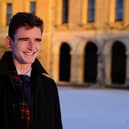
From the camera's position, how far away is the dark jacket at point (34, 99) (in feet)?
9.94

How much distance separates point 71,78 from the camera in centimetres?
3831

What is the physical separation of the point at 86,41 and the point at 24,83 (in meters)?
35.1

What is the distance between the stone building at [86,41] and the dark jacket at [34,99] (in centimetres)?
3112

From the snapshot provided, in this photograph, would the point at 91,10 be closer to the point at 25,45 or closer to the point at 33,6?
the point at 33,6

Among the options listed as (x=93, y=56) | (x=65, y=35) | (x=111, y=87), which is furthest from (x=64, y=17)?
(x=111, y=87)

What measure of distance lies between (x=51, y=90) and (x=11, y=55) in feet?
1.01

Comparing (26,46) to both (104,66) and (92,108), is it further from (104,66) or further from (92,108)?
(104,66)

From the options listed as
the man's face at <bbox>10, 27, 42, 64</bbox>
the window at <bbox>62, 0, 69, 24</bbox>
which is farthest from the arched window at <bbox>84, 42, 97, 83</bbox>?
the man's face at <bbox>10, 27, 42, 64</bbox>

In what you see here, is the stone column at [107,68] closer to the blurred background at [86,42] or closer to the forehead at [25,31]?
the blurred background at [86,42]

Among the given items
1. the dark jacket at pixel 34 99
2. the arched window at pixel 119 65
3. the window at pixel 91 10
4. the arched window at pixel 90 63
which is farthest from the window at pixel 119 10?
the dark jacket at pixel 34 99

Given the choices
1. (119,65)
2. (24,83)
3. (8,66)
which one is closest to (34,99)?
(24,83)

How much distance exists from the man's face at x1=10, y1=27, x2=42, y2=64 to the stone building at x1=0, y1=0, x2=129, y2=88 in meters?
31.3

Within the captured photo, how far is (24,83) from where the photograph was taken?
10.1 ft

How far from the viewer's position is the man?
119 inches
